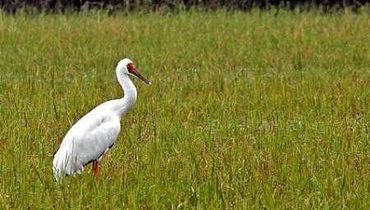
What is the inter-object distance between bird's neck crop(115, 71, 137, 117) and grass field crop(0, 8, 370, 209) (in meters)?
0.31

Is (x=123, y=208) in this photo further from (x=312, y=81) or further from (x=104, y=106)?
(x=312, y=81)

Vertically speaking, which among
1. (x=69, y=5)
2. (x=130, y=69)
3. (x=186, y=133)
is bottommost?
(x=69, y=5)

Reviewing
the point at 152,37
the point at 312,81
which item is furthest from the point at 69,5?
the point at 312,81

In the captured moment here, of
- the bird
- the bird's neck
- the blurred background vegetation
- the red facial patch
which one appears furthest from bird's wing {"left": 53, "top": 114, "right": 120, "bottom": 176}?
the blurred background vegetation

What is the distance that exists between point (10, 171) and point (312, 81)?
4.81 meters

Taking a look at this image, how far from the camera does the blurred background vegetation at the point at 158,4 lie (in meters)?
18.6

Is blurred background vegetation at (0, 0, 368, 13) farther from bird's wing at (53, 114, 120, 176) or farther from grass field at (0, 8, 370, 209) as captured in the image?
bird's wing at (53, 114, 120, 176)

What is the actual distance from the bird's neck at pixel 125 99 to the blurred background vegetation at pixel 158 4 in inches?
450

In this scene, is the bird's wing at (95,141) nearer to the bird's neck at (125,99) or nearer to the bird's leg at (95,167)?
the bird's leg at (95,167)

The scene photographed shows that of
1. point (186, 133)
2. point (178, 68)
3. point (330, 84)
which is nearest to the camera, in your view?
point (186, 133)

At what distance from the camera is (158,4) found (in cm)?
1886

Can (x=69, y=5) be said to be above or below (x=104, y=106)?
below

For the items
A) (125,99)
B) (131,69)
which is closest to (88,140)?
→ (125,99)

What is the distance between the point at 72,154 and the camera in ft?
20.4
